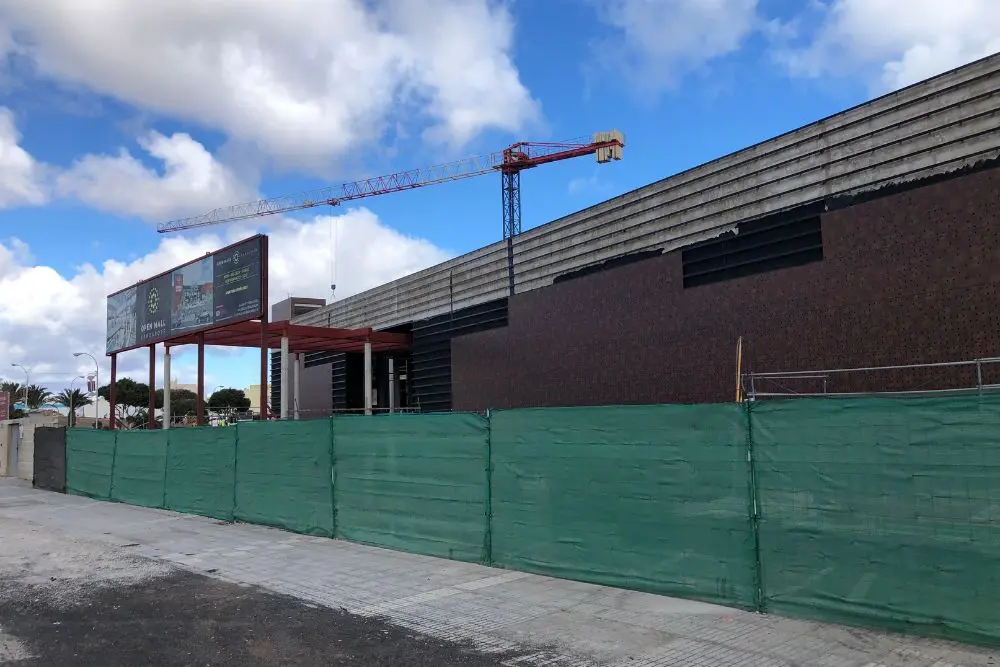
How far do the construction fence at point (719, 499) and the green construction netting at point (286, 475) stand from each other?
0.58 ft

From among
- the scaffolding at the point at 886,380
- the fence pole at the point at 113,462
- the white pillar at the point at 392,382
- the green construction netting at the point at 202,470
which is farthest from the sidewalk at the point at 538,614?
the white pillar at the point at 392,382

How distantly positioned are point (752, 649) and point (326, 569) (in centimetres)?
570

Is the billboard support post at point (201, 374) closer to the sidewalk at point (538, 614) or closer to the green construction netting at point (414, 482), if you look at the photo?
the sidewalk at point (538, 614)

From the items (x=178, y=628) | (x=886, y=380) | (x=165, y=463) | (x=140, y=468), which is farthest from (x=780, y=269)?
(x=140, y=468)

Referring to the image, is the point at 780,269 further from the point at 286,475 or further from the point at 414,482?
the point at 286,475

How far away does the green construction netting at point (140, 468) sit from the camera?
17.6 m

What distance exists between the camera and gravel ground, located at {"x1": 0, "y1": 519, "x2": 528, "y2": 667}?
616 centimetres

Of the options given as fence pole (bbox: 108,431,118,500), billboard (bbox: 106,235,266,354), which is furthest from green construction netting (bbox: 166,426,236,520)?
billboard (bbox: 106,235,266,354)

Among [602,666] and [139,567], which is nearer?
[602,666]

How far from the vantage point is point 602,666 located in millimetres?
5660

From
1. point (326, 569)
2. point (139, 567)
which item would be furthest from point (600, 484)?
point (139, 567)

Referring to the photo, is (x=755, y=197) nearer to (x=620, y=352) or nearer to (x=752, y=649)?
(x=620, y=352)

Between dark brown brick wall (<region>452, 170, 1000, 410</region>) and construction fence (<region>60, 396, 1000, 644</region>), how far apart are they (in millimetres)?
6866

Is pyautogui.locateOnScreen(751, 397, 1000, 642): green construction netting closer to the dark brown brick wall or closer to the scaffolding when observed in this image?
the scaffolding
